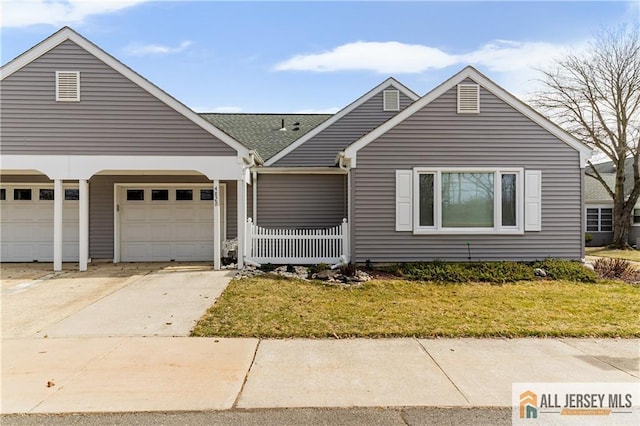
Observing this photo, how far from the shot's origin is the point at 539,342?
5.51m

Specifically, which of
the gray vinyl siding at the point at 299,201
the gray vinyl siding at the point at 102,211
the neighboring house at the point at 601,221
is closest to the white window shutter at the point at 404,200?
the gray vinyl siding at the point at 299,201

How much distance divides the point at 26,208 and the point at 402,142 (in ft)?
38.5

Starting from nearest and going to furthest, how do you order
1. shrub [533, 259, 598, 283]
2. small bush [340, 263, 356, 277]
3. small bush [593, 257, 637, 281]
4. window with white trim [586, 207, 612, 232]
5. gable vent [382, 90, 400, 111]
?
small bush [340, 263, 356, 277] → shrub [533, 259, 598, 283] → small bush [593, 257, 637, 281] → gable vent [382, 90, 400, 111] → window with white trim [586, 207, 612, 232]

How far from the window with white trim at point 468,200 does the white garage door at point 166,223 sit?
245 inches

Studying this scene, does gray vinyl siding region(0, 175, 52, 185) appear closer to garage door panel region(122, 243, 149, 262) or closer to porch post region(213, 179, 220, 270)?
garage door panel region(122, 243, 149, 262)

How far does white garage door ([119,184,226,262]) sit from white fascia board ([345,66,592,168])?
4.95m

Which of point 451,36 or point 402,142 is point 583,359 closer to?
point 402,142

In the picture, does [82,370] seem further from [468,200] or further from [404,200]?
[468,200]

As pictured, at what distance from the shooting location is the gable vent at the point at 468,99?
11.0 m

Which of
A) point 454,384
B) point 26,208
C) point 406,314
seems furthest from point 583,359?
point 26,208

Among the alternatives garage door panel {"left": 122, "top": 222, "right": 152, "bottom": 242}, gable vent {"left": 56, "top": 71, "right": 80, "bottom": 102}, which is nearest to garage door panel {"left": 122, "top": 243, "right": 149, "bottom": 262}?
garage door panel {"left": 122, "top": 222, "right": 152, "bottom": 242}

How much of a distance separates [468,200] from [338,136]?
17.7 ft

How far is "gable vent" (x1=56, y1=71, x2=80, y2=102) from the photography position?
34.7 ft

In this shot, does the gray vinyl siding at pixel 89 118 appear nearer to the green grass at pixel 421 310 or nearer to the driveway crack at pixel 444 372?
the green grass at pixel 421 310
